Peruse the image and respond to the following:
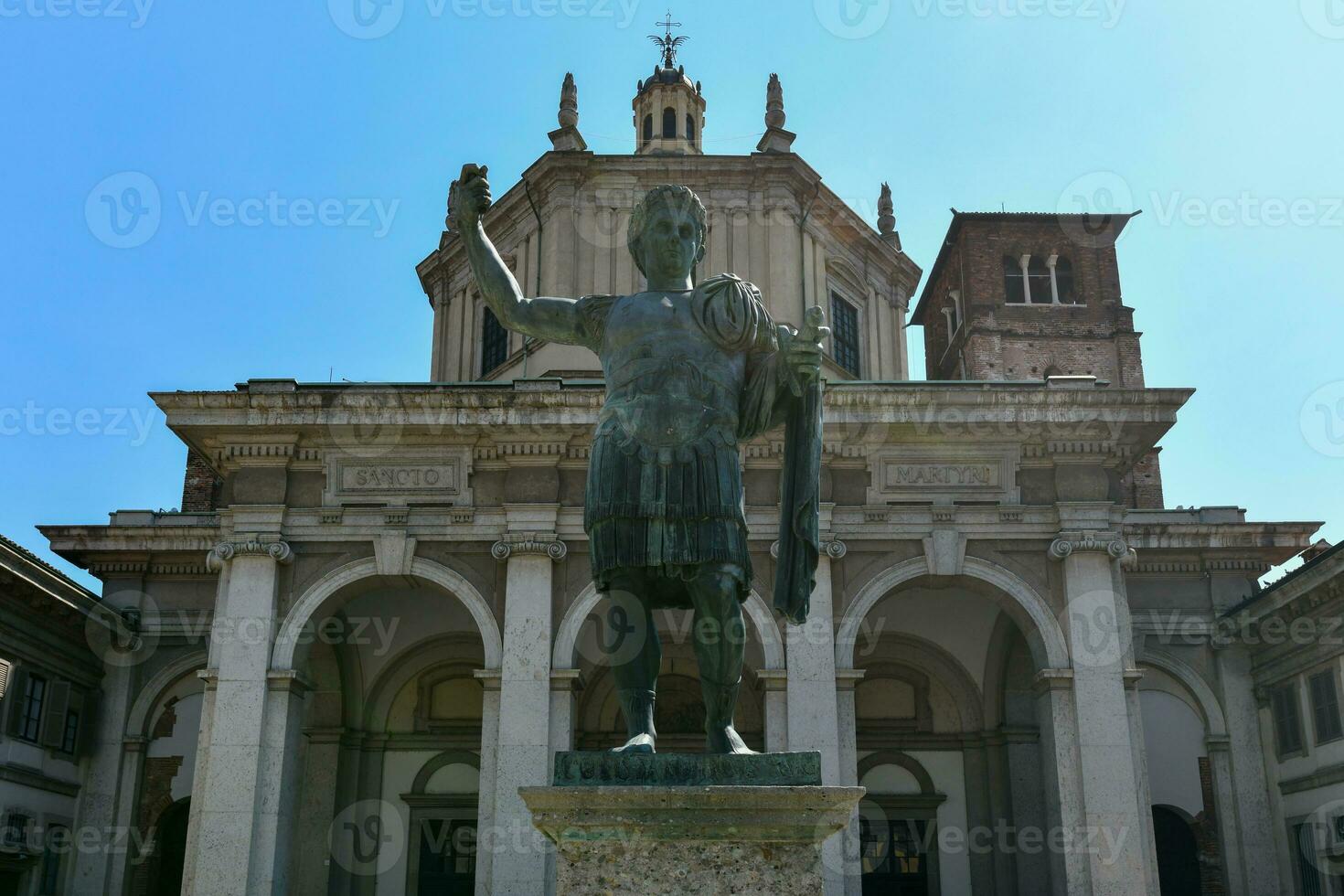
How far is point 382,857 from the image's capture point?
2147 cm

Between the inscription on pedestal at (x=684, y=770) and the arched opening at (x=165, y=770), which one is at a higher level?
the arched opening at (x=165, y=770)

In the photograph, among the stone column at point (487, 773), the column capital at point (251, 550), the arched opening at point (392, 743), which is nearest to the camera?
the stone column at point (487, 773)

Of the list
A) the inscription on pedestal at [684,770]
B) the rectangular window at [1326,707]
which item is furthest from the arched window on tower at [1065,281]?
the inscription on pedestal at [684,770]

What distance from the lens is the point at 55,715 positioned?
72.5 feet

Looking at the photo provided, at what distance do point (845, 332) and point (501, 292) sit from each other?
2167 centimetres

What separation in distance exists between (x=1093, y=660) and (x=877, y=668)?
4873 mm

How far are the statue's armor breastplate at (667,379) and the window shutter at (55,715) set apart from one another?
19126 millimetres

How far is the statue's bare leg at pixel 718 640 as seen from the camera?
5543 mm

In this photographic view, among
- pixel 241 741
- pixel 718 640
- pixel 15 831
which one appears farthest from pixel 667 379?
pixel 15 831

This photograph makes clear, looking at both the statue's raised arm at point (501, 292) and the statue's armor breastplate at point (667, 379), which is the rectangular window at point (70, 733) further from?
the statue's armor breastplate at point (667, 379)

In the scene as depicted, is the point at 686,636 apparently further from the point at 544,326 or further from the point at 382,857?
the point at 544,326

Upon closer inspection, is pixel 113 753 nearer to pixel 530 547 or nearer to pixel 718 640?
pixel 530 547

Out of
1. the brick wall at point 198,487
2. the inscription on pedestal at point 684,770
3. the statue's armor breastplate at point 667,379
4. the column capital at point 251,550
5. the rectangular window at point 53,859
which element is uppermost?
the brick wall at point 198,487

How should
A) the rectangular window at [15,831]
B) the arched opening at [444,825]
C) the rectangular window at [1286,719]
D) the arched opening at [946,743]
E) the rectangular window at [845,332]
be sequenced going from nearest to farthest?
the rectangular window at [15,831], the arched opening at [946,743], the arched opening at [444,825], the rectangular window at [1286,719], the rectangular window at [845,332]
